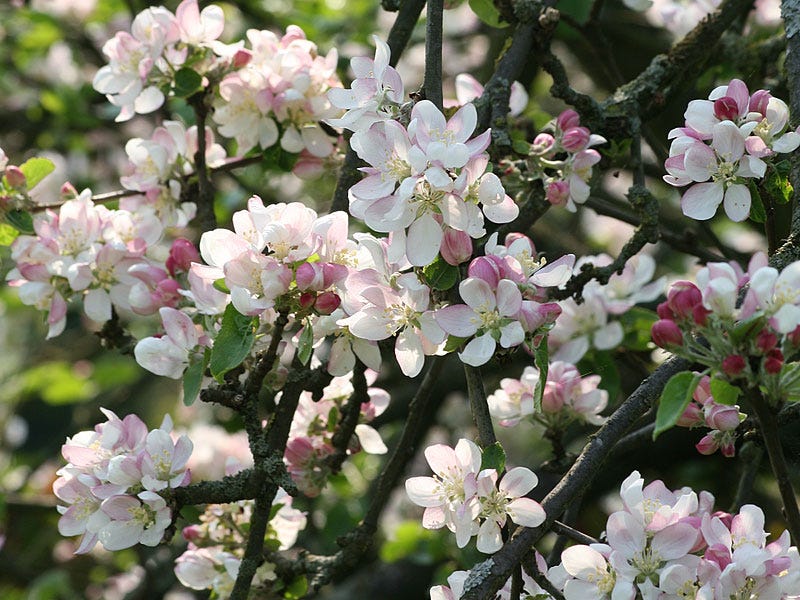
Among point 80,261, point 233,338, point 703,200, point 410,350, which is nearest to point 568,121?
point 703,200

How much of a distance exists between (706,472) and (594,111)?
1774mm

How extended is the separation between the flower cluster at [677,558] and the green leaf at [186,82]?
106cm

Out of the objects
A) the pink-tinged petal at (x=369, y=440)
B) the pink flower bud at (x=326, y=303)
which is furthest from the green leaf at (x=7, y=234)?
the pink flower bud at (x=326, y=303)

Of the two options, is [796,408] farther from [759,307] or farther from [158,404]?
[158,404]

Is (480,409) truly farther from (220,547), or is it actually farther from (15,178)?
(15,178)

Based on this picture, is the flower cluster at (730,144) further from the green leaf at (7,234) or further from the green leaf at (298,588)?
the green leaf at (7,234)

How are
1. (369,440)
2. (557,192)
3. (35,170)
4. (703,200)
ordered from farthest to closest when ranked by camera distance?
(35,170), (369,440), (557,192), (703,200)

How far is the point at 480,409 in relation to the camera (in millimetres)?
1308

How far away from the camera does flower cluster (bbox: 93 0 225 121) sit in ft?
6.13

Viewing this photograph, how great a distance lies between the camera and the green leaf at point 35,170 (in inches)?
75.8

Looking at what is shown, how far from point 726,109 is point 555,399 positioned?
1.84 ft

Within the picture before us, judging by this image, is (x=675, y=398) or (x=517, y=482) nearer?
(x=675, y=398)

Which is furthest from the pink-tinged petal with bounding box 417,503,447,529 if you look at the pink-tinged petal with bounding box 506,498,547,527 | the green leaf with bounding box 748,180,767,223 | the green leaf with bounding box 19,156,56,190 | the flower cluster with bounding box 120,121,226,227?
the green leaf with bounding box 19,156,56,190

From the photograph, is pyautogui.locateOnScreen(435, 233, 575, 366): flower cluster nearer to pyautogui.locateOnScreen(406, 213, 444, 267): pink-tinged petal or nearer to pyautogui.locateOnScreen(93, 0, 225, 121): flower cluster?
pyautogui.locateOnScreen(406, 213, 444, 267): pink-tinged petal
